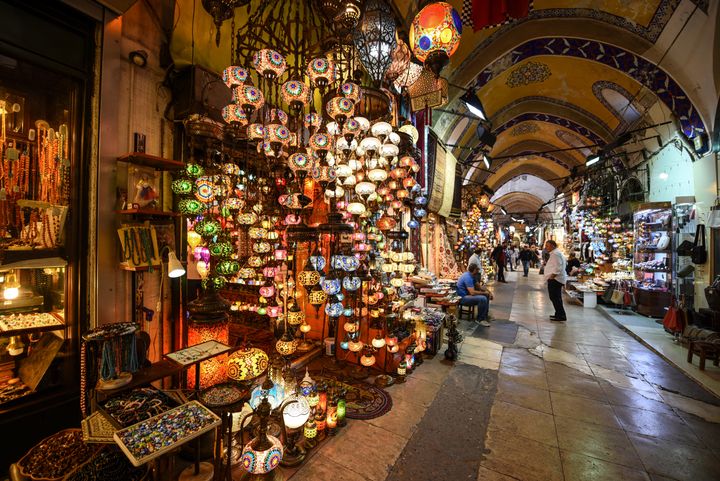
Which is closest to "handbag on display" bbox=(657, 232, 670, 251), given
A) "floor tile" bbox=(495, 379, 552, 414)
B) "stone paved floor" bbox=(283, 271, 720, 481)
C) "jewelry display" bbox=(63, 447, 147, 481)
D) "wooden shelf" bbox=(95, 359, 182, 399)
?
"stone paved floor" bbox=(283, 271, 720, 481)

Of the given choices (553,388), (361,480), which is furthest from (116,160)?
(553,388)

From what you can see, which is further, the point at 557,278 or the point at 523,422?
the point at 557,278

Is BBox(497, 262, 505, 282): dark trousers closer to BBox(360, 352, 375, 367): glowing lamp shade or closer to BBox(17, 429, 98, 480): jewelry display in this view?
BBox(360, 352, 375, 367): glowing lamp shade

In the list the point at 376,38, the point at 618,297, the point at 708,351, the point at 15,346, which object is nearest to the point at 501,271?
the point at 618,297

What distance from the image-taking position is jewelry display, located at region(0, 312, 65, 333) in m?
2.14

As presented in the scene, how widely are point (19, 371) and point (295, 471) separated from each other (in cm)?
248

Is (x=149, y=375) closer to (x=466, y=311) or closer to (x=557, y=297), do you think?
(x=466, y=311)

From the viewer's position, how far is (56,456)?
1.78 m

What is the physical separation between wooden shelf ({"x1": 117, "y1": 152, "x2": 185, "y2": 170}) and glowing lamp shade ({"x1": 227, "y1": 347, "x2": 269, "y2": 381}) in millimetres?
1915

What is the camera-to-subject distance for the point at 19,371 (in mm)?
2354

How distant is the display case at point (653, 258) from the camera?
23.4ft

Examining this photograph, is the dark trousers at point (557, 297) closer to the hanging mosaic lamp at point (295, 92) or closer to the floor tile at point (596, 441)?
the floor tile at point (596, 441)

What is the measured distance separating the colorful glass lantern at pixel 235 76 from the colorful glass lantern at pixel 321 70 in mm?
600

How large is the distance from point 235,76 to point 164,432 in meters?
2.75
